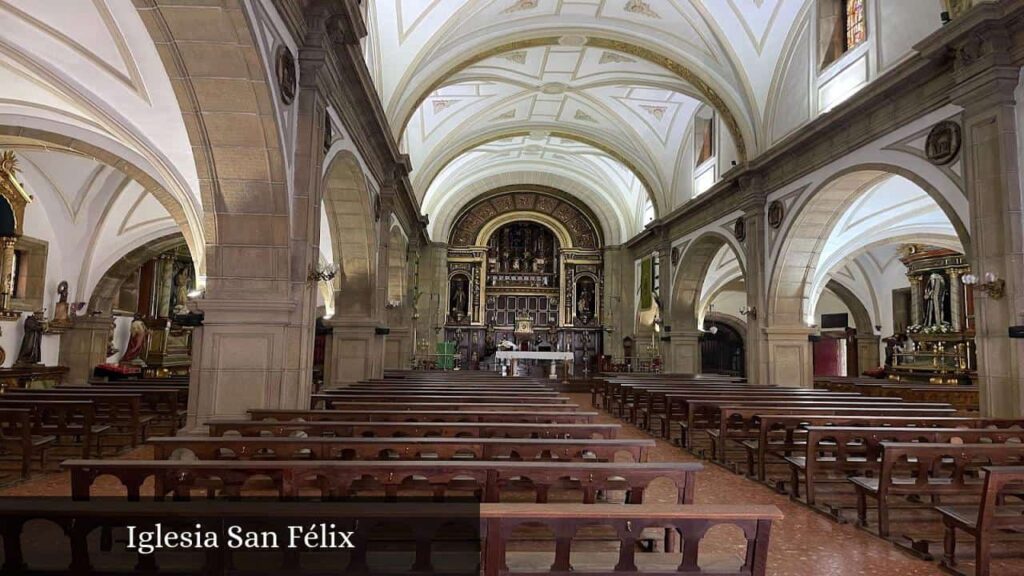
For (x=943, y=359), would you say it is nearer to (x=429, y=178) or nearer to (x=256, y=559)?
(x=429, y=178)

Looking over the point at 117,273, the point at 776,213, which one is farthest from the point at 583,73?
the point at 117,273

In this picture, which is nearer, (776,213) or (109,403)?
(109,403)

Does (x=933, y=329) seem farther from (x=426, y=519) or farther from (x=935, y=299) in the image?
(x=426, y=519)

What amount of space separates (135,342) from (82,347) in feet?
8.27

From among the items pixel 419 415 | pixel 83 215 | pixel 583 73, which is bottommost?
pixel 419 415

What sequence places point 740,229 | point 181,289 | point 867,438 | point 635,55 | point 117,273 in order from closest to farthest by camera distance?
1. point 867,438
2. point 635,55
3. point 740,229
4. point 117,273
5. point 181,289

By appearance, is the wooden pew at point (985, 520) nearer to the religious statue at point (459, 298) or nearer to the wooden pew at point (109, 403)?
the wooden pew at point (109, 403)

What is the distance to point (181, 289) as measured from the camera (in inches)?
742

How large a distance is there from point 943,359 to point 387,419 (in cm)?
1717

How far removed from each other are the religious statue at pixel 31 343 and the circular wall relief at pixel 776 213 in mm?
15313

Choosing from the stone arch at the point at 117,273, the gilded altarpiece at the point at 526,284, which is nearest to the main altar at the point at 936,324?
the gilded altarpiece at the point at 526,284

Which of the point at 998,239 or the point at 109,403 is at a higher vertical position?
the point at 998,239

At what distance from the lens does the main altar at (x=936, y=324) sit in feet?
52.3

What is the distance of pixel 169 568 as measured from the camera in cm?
246
